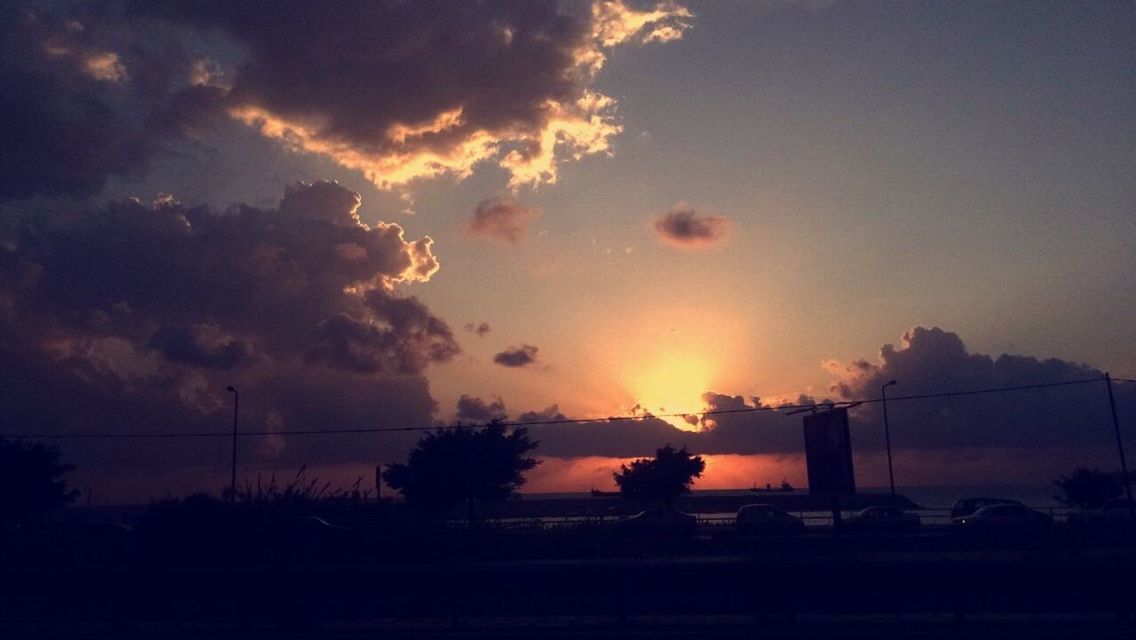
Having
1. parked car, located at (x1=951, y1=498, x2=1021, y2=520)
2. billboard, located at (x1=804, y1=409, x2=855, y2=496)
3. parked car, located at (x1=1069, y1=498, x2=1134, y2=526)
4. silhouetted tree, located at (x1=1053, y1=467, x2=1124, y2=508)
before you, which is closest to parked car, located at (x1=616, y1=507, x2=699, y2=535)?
billboard, located at (x1=804, y1=409, x2=855, y2=496)

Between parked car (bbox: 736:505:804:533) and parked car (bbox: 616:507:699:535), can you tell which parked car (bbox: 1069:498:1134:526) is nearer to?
parked car (bbox: 736:505:804:533)

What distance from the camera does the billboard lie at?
141 feet

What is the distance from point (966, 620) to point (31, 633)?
16.9m

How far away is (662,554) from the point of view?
32188mm

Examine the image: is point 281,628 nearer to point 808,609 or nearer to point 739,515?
point 808,609

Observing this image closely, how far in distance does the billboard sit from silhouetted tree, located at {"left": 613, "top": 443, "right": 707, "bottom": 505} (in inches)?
1189

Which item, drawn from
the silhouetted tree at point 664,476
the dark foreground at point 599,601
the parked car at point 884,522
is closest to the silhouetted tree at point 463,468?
the silhouetted tree at point 664,476

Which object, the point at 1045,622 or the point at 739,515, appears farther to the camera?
the point at 739,515

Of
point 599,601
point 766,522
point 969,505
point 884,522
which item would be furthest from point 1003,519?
point 599,601

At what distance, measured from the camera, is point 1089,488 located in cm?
6369

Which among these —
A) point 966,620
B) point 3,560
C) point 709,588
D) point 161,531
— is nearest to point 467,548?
point 161,531

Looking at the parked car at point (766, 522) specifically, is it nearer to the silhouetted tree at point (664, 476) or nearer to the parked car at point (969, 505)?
the parked car at point (969, 505)

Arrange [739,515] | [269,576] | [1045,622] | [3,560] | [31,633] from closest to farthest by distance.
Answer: [1045,622], [31,633], [269,576], [3,560], [739,515]

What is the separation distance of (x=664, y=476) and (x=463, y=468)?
69.2 ft
